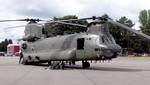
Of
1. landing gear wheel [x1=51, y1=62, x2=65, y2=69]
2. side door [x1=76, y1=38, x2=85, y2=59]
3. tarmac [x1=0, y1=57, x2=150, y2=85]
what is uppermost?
side door [x1=76, y1=38, x2=85, y2=59]

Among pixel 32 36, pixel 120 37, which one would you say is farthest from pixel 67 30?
pixel 32 36

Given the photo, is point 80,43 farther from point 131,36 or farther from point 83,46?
A: point 131,36

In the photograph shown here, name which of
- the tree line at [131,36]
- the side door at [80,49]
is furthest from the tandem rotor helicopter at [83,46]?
the tree line at [131,36]

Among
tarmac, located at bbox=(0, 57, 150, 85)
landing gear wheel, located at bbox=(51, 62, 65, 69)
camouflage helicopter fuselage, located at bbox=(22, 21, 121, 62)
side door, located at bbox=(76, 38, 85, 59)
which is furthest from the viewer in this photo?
landing gear wheel, located at bbox=(51, 62, 65, 69)

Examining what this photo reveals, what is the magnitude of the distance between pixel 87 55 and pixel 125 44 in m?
100

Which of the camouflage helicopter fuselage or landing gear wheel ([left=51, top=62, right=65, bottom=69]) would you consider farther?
landing gear wheel ([left=51, top=62, right=65, bottom=69])

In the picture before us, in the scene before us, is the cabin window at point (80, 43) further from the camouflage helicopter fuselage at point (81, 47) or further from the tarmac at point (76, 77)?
the tarmac at point (76, 77)

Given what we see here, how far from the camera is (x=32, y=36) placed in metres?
37.5

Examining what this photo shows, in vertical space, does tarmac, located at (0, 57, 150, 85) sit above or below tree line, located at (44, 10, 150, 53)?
below

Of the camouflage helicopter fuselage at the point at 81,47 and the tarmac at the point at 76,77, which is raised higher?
the camouflage helicopter fuselage at the point at 81,47

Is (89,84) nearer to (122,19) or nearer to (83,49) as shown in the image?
(83,49)

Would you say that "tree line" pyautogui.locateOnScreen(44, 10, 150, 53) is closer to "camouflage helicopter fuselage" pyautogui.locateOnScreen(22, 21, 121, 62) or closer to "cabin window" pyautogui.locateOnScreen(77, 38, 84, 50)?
"camouflage helicopter fuselage" pyautogui.locateOnScreen(22, 21, 121, 62)

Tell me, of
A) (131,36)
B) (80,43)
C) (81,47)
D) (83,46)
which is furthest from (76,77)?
(131,36)

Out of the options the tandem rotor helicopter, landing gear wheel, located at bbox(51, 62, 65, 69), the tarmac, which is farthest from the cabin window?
the tarmac
